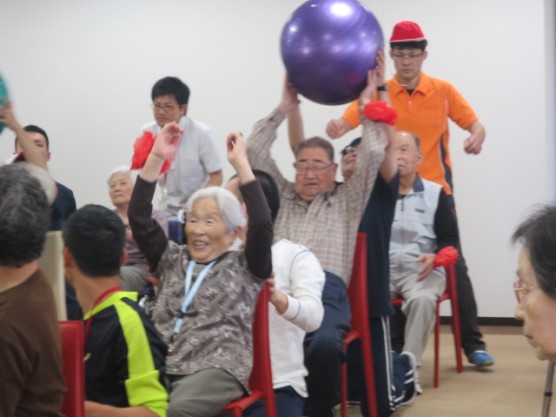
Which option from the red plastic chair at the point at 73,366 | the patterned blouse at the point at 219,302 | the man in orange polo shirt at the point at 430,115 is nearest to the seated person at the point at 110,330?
the red plastic chair at the point at 73,366

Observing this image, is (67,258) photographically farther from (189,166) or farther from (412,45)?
(189,166)

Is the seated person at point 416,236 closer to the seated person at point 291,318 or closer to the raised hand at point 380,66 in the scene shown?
the raised hand at point 380,66

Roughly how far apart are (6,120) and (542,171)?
3.42 m

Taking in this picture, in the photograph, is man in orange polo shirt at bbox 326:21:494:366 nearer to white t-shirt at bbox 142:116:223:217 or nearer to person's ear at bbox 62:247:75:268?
white t-shirt at bbox 142:116:223:217

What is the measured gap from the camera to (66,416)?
2.02 m

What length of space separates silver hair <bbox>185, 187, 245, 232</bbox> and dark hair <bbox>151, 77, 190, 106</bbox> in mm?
2461

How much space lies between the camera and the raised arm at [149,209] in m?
2.94

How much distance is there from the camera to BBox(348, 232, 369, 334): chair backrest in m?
3.64

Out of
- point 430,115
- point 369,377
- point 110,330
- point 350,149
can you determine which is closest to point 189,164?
point 430,115

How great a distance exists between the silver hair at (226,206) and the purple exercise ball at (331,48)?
783 mm

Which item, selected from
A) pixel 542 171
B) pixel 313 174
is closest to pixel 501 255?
pixel 542 171

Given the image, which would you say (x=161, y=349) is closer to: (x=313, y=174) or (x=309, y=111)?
(x=313, y=174)

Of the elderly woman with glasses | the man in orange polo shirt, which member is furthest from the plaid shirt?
the elderly woman with glasses

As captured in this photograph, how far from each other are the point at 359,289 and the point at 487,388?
1198 mm
